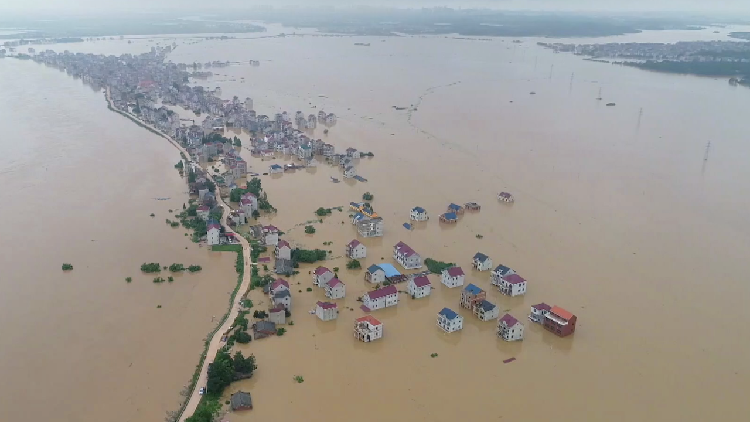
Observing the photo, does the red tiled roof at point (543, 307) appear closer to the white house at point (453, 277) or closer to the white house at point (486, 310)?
the white house at point (486, 310)

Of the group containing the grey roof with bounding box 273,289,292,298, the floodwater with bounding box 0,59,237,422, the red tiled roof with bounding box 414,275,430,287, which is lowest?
the floodwater with bounding box 0,59,237,422

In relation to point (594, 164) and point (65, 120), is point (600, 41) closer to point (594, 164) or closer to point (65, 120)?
point (594, 164)

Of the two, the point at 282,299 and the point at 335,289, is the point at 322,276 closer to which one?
the point at 335,289

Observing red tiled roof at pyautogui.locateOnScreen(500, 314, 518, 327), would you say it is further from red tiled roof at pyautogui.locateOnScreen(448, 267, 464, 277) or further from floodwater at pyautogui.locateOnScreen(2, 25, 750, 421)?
red tiled roof at pyautogui.locateOnScreen(448, 267, 464, 277)

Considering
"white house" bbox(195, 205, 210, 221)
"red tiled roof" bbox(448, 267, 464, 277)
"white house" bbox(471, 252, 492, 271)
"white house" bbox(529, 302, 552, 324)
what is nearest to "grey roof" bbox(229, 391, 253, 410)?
"red tiled roof" bbox(448, 267, 464, 277)

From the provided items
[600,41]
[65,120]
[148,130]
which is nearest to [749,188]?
[148,130]

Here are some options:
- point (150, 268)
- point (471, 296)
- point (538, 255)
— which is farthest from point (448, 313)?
point (150, 268)
